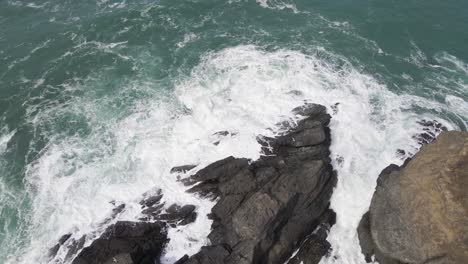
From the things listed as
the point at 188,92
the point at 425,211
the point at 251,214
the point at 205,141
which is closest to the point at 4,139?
the point at 188,92

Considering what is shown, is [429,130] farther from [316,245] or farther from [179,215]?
[179,215]

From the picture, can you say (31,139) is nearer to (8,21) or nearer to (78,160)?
(78,160)

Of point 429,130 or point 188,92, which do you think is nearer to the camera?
point 429,130

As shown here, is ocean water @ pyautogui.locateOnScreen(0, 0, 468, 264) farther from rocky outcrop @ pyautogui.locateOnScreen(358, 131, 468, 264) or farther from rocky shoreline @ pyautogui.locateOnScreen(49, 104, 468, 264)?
rocky outcrop @ pyautogui.locateOnScreen(358, 131, 468, 264)

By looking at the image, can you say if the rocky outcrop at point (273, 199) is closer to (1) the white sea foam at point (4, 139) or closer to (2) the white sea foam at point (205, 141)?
(2) the white sea foam at point (205, 141)

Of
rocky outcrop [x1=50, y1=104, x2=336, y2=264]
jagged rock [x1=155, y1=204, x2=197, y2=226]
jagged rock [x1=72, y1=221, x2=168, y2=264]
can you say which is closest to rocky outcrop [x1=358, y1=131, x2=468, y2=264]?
rocky outcrop [x1=50, y1=104, x2=336, y2=264]

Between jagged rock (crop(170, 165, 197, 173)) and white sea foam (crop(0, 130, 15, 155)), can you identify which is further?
white sea foam (crop(0, 130, 15, 155))
